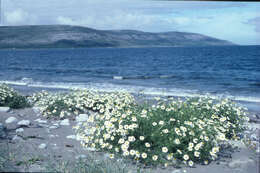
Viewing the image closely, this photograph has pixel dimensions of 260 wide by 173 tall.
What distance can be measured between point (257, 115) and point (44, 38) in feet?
503

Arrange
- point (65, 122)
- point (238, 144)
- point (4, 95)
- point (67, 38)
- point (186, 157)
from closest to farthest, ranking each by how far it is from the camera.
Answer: point (186, 157), point (238, 144), point (65, 122), point (4, 95), point (67, 38)

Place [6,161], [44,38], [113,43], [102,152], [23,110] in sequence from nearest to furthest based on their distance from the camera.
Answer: [6,161]
[102,152]
[23,110]
[44,38]
[113,43]

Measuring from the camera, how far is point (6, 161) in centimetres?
420

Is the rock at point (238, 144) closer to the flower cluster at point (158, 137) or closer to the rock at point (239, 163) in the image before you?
the flower cluster at point (158, 137)

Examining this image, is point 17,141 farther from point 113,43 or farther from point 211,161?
point 113,43

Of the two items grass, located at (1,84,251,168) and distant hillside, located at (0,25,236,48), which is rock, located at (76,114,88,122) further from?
distant hillside, located at (0,25,236,48)

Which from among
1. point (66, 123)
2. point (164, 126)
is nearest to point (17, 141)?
point (66, 123)

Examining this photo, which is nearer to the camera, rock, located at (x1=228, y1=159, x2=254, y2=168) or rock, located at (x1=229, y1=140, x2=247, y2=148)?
rock, located at (x1=228, y1=159, x2=254, y2=168)

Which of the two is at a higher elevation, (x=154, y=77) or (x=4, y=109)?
(x=154, y=77)

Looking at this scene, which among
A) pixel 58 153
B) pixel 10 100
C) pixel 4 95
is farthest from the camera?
pixel 10 100

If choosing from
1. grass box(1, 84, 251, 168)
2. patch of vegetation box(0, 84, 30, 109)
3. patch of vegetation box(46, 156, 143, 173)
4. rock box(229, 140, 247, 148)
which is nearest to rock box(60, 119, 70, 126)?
grass box(1, 84, 251, 168)

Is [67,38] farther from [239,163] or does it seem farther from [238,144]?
[239,163]

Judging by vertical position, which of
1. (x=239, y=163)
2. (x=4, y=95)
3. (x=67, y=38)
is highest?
(x=67, y=38)

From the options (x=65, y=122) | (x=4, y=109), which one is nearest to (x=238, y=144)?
(x=65, y=122)
